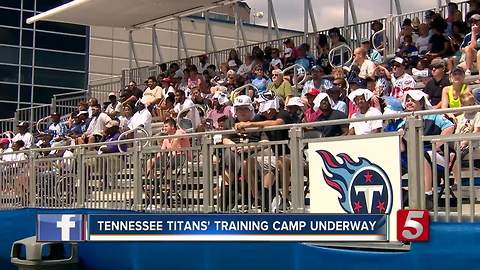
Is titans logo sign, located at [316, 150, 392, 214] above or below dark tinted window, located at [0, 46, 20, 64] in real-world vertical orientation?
below

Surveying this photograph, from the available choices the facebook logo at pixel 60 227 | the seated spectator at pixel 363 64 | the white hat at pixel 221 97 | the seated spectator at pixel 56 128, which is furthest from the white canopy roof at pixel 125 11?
the facebook logo at pixel 60 227

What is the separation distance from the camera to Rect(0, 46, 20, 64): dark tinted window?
33688 millimetres

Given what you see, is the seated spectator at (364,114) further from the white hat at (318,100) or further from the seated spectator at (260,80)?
the seated spectator at (260,80)

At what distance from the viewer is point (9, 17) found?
3394 centimetres

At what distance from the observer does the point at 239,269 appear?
9969 millimetres

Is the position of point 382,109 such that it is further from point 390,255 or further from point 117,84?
point 117,84

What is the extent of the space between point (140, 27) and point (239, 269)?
54.4ft

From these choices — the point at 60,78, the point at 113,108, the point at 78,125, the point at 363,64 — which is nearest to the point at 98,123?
the point at 78,125

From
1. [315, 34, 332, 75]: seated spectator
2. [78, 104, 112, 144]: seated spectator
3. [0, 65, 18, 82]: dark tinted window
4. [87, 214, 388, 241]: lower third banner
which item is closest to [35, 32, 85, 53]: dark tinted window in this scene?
[0, 65, 18, 82]: dark tinted window

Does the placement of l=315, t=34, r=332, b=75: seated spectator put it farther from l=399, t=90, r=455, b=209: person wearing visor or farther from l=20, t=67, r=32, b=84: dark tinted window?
l=20, t=67, r=32, b=84: dark tinted window

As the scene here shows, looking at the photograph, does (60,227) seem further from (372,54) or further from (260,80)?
(372,54)

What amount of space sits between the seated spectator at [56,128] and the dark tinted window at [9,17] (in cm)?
1255

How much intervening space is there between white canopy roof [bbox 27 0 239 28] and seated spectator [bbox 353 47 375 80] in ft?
21.4

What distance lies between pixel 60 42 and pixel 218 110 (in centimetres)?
2161
